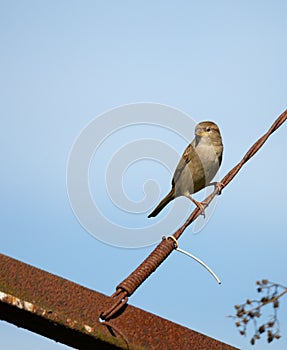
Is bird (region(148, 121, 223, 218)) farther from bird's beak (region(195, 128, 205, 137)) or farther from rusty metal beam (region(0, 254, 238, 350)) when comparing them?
rusty metal beam (region(0, 254, 238, 350))

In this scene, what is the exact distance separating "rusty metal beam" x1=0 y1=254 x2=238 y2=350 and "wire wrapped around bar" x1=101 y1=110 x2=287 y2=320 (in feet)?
0.10

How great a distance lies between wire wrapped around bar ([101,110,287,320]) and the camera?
2.01 meters

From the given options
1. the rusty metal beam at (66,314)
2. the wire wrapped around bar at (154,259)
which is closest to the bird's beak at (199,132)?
the wire wrapped around bar at (154,259)

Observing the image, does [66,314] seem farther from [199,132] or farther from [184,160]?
[199,132]

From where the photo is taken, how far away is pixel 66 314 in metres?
1.91

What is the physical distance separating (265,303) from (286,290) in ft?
0.40

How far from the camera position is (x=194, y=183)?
7770mm

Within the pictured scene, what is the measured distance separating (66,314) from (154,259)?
52cm

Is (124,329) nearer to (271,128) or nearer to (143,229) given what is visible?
(271,128)

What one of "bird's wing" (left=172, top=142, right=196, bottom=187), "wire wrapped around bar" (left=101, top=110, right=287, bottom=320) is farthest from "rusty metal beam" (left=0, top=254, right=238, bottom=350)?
"bird's wing" (left=172, top=142, right=196, bottom=187)

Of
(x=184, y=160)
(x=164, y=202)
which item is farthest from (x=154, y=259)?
→ (x=184, y=160)

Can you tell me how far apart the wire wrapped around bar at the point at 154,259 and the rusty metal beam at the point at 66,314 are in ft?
0.10

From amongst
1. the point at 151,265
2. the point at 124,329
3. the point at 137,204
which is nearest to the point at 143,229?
the point at 137,204

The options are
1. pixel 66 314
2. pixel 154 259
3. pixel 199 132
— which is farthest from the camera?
pixel 199 132
